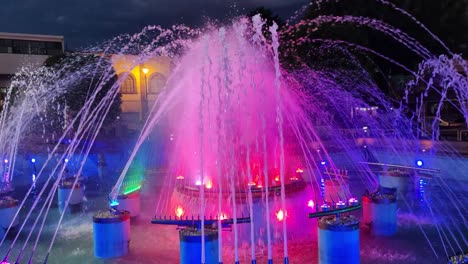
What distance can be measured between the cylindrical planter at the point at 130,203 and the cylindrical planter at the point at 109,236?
246 centimetres

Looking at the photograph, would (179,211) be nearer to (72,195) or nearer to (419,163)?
(72,195)

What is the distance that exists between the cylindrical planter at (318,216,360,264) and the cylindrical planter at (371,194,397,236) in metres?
2.24

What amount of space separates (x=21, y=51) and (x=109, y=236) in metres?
42.7

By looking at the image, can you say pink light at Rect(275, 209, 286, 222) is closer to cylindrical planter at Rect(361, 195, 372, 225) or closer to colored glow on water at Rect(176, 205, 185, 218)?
cylindrical planter at Rect(361, 195, 372, 225)

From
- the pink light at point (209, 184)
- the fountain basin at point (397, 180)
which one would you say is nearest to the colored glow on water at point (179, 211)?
the pink light at point (209, 184)

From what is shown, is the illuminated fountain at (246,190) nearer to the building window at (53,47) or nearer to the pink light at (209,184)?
the pink light at (209,184)

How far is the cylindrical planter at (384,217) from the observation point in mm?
9414

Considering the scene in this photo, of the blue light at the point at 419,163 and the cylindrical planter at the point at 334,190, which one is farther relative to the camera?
the blue light at the point at 419,163

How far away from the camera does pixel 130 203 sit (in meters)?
11.1

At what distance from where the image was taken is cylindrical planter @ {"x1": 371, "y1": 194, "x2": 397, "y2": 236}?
30.9 feet

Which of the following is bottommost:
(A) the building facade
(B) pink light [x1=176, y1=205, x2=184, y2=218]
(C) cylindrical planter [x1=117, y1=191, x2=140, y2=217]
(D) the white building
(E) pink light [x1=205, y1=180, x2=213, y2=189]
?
(B) pink light [x1=176, y1=205, x2=184, y2=218]

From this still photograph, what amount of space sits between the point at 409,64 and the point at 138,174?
2189 cm

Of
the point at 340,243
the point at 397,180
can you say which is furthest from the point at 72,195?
the point at 397,180

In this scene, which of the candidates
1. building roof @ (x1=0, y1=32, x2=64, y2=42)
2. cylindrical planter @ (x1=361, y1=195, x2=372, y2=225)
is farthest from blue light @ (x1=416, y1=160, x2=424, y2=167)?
building roof @ (x1=0, y1=32, x2=64, y2=42)
